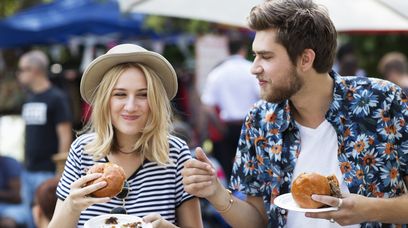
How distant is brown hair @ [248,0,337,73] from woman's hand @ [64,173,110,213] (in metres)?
0.99

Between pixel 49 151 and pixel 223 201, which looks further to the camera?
pixel 49 151

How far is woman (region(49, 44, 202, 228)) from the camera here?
3.49 meters

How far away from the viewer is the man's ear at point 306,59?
3.35 meters

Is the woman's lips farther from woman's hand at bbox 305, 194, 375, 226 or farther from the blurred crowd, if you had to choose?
the blurred crowd

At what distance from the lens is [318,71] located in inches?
135

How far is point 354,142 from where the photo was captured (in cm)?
335

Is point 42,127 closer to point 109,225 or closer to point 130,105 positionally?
point 130,105

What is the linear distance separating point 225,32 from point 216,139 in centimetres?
317

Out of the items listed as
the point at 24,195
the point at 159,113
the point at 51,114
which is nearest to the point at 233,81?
the point at 51,114

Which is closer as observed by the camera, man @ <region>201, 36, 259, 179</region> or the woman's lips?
the woman's lips

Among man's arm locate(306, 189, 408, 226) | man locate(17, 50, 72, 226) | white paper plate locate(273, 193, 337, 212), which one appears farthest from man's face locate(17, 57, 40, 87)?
man's arm locate(306, 189, 408, 226)

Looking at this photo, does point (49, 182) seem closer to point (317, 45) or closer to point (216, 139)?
point (317, 45)

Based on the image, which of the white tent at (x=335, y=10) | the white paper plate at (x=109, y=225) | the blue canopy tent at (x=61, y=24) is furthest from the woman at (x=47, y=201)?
the blue canopy tent at (x=61, y=24)

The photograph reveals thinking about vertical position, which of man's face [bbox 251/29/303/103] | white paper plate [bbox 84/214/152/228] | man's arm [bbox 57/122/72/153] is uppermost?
man's face [bbox 251/29/303/103]
